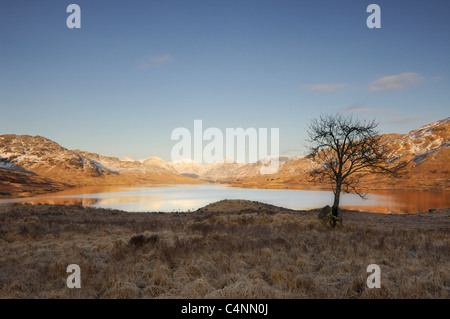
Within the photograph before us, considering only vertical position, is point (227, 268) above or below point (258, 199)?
above

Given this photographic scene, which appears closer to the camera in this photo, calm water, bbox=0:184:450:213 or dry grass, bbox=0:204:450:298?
dry grass, bbox=0:204:450:298

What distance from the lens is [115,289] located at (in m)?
7.32

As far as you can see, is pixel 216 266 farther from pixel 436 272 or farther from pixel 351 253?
pixel 436 272

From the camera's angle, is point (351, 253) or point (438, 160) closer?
point (351, 253)

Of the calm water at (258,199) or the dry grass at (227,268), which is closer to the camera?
the dry grass at (227,268)

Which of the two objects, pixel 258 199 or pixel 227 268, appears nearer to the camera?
pixel 227 268

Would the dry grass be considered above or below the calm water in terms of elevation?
above

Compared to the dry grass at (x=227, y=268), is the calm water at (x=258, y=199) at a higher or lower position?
lower

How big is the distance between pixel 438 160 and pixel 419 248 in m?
209

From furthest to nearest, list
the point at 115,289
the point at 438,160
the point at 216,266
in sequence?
the point at 438,160 → the point at 216,266 → the point at 115,289
